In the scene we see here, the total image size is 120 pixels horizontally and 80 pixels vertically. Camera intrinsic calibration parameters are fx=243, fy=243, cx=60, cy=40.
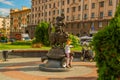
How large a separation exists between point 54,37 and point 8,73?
3244 mm

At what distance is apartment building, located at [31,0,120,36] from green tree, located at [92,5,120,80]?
43694 mm

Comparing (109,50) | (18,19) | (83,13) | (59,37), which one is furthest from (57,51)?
(18,19)

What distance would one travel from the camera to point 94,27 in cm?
5834

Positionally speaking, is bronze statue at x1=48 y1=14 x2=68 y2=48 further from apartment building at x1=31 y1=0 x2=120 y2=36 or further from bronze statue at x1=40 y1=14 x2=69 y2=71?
apartment building at x1=31 y1=0 x2=120 y2=36

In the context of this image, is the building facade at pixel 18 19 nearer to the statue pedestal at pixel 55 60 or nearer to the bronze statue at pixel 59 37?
the bronze statue at pixel 59 37

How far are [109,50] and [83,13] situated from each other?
56.1 meters

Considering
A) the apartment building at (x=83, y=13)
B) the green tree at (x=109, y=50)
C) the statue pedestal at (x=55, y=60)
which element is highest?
the apartment building at (x=83, y=13)

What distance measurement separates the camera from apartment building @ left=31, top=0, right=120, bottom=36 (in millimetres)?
55406

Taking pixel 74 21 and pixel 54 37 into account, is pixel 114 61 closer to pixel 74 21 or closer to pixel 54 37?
pixel 54 37

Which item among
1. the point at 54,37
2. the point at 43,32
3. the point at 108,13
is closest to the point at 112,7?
the point at 108,13

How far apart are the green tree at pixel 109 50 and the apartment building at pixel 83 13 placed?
43.7 metres

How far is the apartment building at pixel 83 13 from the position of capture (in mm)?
55406

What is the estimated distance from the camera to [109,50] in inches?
265

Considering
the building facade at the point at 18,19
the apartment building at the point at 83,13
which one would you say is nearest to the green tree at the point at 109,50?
the apartment building at the point at 83,13
